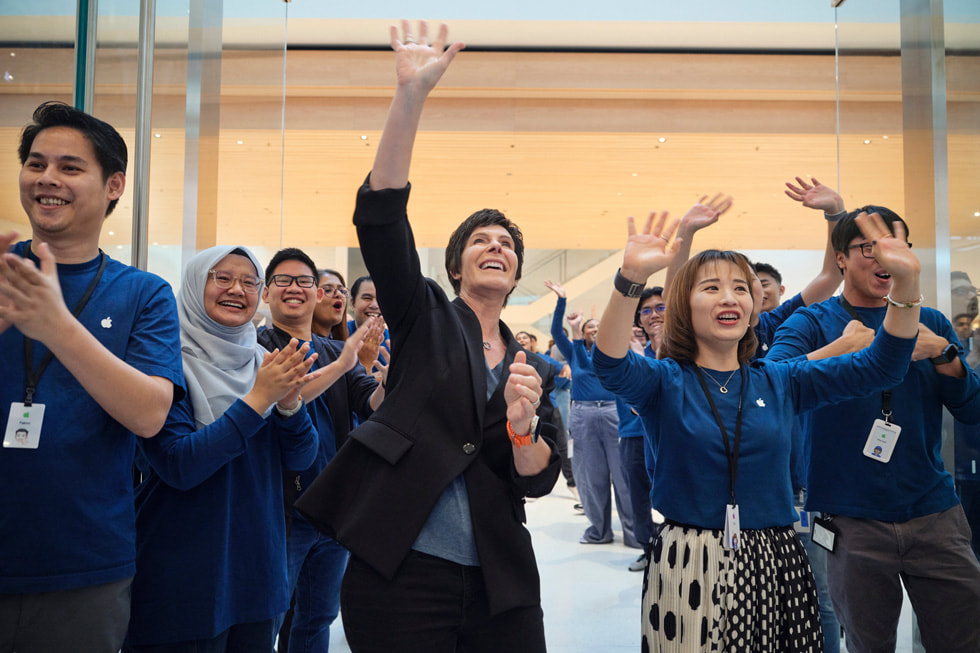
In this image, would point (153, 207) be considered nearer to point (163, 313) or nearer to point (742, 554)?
point (163, 313)

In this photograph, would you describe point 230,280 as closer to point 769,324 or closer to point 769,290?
point 769,324

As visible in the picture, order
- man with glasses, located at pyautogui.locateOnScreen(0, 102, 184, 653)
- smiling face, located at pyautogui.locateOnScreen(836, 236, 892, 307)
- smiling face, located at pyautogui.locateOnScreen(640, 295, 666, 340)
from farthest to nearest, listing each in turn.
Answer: smiling face, located at pyautogui.locateOnScreen(640, 295, 666, 340)
smiling face, located at pyautogui.locateOnScreen(836, 236, 892, 307)
man with glasses, located at pyautogui.locateOnScreen(0, 102, 184, 653)

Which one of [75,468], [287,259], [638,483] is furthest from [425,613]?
[638,483]

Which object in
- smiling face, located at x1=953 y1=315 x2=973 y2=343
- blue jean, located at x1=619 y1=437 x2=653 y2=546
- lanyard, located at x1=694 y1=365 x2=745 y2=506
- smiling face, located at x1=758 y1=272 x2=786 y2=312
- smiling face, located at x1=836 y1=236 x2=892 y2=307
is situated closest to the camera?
lanyard, located at x1=694 y1=365 x2=745 y2=506

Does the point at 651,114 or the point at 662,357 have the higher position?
the point at 651,114

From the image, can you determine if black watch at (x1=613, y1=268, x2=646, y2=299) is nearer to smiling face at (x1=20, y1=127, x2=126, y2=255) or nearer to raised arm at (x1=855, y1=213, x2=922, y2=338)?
raised arm at (x1=855, y1=213, x2=922, y2=338)

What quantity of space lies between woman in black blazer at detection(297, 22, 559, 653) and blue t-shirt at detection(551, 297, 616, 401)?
11.6 feet

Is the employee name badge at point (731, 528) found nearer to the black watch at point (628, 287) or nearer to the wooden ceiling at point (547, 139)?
the black watch at point (628, 287)

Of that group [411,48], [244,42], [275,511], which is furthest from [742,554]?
[244,42]

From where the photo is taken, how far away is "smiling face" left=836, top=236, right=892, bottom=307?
2277 millimetres

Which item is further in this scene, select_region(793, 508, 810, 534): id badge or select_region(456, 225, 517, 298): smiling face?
select_region(793, 508, 810, 534): id badge

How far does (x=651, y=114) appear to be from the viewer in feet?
21.6

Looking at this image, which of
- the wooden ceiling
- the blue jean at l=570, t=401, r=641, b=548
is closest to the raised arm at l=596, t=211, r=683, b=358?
the wooden ceiling

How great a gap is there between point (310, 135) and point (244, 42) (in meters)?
3.40
